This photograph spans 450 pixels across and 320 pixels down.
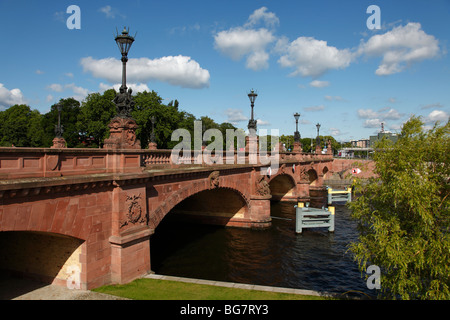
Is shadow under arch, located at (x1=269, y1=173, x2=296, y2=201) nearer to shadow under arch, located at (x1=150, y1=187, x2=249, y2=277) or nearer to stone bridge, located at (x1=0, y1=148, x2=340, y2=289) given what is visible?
shadow under arch, located at (x1=150, y1=187, x2=249, y2=277)

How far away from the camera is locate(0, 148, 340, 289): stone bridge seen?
8250 mm

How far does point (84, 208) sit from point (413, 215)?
31.0ft

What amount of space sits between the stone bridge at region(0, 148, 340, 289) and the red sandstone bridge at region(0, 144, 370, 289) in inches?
1.0

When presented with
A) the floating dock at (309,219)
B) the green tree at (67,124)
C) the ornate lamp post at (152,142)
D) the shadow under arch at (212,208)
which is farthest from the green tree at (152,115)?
the floating dock at (309,219)

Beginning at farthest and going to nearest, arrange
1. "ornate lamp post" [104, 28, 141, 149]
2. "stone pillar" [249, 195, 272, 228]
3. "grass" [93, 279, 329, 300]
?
"stone pillar" [249, 195, 272, 228], "ornate lamp post" [104, 28, 141, 149], "grass" [93, 279, 329, 300]

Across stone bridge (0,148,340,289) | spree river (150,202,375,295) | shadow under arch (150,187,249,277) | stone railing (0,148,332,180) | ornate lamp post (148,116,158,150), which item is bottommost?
spree river (150,202,375,295)

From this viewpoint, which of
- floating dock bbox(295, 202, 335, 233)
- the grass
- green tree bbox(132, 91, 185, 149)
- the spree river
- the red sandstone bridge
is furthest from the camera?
→ green tree bbox(132, 91, 185, 149)

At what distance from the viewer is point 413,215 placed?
24.5 ft

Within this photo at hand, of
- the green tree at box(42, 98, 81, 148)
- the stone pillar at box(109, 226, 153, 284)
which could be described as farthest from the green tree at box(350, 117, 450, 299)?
the green tree at box(42, 98, 81, 148)

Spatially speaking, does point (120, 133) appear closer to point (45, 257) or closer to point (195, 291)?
point (45, 257)
